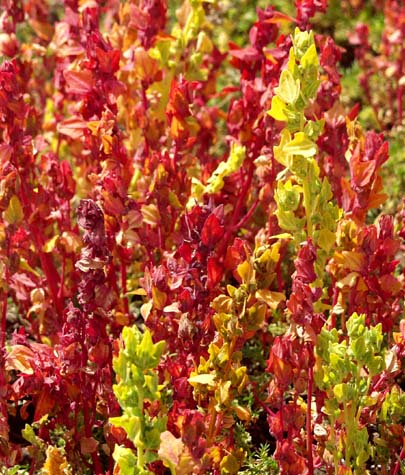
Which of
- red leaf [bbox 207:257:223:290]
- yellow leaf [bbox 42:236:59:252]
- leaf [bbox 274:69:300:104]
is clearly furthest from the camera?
yellow leaf [bbox 42:236:59:252]

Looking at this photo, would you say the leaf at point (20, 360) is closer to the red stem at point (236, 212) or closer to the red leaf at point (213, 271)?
the red leaf at point (213, 271)

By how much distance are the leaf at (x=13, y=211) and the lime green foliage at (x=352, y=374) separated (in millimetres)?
701

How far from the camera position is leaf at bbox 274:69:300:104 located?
1444 millimetres

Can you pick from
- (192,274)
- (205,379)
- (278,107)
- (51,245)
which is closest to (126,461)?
(205,379)

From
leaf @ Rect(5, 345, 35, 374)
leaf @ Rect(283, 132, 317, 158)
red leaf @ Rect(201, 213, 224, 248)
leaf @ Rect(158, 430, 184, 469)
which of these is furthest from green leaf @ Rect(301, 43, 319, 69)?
leaf @ Rect(5, 345, 35, 374)

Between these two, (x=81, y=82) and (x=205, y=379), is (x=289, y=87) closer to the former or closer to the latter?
(x=205, y=379)

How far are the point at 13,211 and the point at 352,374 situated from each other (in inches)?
31.4

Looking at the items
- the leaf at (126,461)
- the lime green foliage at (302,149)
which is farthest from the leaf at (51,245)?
the leaf at (126,461)

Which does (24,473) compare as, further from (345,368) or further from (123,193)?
(345,368)

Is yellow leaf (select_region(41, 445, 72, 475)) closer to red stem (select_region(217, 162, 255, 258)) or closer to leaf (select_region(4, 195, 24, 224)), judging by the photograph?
leaf (select_region(4, 195, 24, 224))

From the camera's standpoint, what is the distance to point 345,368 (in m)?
1.46

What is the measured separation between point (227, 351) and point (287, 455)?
0.23 m

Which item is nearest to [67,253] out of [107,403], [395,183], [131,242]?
[131,242]

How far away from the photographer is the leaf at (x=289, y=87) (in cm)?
144
